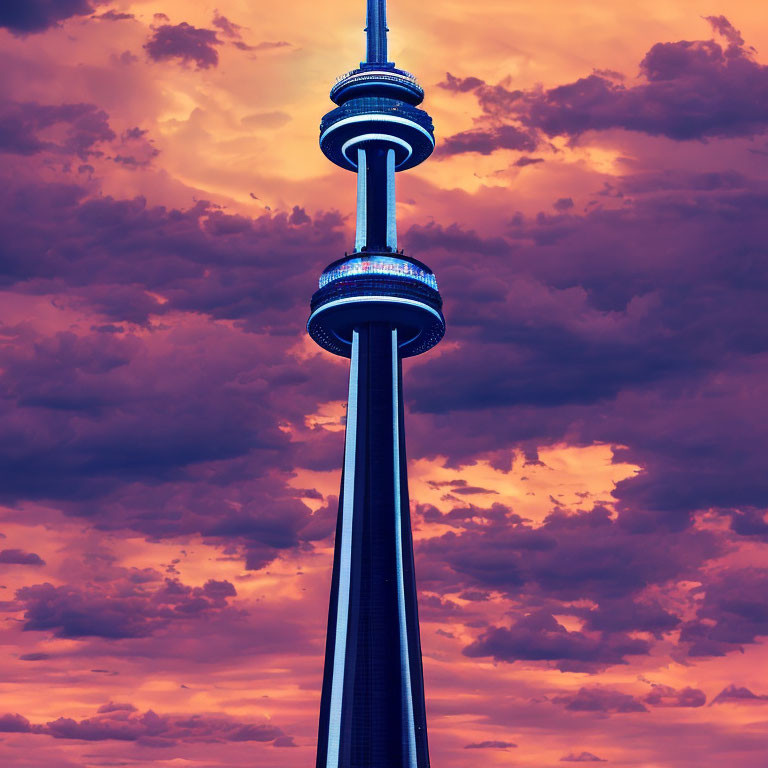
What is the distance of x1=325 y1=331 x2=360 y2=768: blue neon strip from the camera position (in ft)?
504

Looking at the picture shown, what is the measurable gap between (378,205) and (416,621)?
2152 inches

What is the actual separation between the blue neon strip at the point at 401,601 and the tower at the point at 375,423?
12cm

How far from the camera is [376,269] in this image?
165m

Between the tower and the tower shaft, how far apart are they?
123mm

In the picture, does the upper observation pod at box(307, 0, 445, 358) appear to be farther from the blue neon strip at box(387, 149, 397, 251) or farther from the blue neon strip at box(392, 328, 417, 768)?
the blue neon strip at box(392, 328, 417, 768)

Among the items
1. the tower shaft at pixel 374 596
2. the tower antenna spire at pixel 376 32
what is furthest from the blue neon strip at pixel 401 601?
the tower antenna spire at pixel 376 32

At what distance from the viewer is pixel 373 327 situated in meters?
168

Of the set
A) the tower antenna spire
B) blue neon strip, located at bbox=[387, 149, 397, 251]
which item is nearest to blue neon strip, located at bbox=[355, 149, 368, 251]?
blue neon strip, located at bbox=[387, 149, 397, 251]

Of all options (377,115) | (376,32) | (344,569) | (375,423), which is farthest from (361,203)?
(344,569)

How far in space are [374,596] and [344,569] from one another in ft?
16.2

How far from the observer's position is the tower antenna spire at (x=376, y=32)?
7131 inches

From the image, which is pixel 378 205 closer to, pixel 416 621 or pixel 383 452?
pixel 383 452

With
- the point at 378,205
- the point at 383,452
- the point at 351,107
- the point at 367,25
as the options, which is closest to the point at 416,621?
the point at 383,452

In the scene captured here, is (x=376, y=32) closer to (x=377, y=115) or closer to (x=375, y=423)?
(x=377, y=115)
